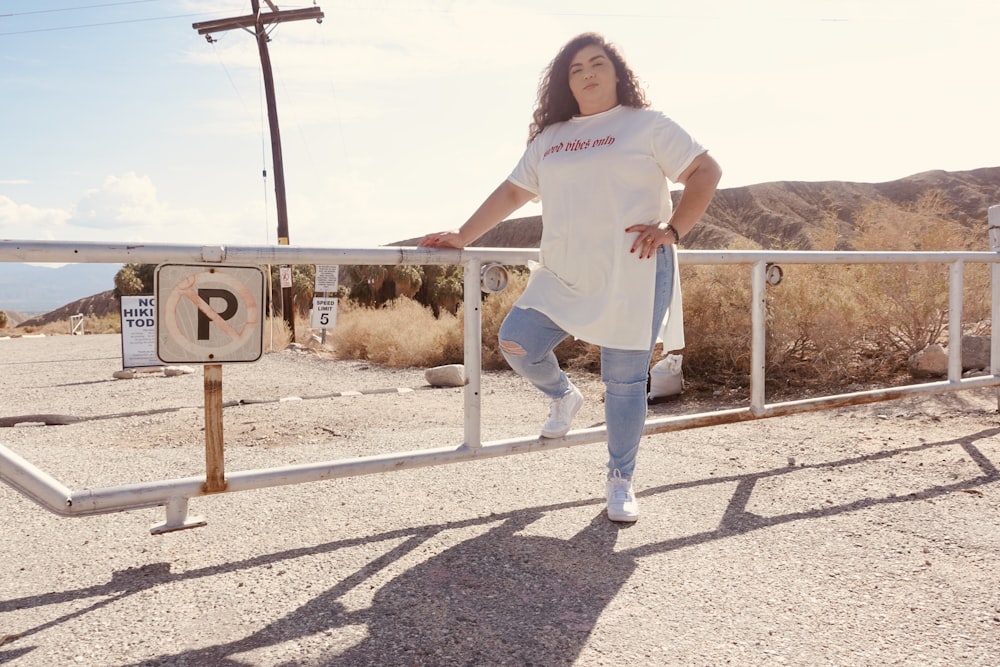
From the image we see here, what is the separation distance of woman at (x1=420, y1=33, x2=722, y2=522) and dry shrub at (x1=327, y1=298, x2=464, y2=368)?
844 cm

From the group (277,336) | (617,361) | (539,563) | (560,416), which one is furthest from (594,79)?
(277,336)

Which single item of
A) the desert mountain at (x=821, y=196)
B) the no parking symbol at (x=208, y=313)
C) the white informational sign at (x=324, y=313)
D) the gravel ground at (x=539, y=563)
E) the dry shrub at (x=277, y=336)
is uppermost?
the desert mountain at (x=821, y=196)

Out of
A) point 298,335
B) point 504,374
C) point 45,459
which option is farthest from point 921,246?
point 298,335

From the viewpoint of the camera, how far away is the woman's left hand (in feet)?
8.63

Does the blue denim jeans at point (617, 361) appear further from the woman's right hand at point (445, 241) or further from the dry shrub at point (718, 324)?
the dry shrub at point (718, 324)

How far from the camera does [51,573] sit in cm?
244

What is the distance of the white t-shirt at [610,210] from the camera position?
2.70m

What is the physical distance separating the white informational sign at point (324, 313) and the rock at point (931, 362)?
9.03 meters

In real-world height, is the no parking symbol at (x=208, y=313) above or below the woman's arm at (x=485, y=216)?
below

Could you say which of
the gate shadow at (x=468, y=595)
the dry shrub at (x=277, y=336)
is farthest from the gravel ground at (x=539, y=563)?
the dry shrub at (x=277, y=336)

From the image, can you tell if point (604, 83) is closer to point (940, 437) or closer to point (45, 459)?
point (940, 437)

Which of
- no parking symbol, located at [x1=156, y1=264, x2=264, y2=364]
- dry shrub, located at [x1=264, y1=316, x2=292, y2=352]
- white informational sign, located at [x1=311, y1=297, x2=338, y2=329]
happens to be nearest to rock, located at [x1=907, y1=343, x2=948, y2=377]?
no parking symbol, located at [x1=156, y1=264, x2=264, y2=364]

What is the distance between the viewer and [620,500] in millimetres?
2912

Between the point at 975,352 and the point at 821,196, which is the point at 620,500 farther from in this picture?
the point at 821,196
